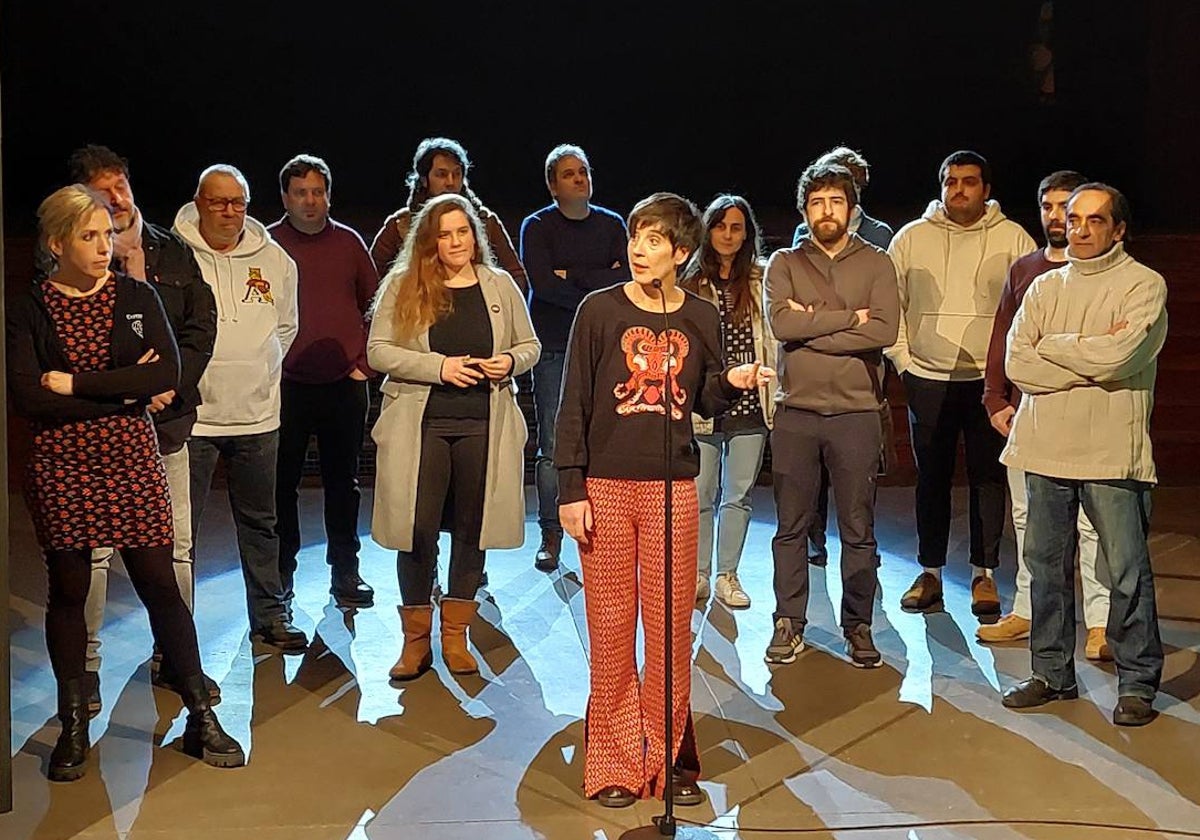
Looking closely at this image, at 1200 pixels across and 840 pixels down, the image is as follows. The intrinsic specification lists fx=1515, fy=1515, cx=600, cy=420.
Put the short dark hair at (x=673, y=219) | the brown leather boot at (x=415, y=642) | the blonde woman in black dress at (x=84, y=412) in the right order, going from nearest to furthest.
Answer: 1. the short dark hair at (x=673, y=219)
2. the blonde woman in black dress at (x=84, y=412)
3. the brown leather boot at (x=415, y=642)

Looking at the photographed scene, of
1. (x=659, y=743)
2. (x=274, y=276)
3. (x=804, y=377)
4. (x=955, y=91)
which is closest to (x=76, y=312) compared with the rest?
(x=274, y=276)

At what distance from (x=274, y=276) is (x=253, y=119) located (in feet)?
16.4

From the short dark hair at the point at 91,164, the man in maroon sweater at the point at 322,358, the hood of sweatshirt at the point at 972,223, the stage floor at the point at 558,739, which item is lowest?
the stage floor at the point at 558,739

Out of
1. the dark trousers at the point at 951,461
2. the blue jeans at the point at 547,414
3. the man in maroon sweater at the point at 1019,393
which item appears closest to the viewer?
the man in maroon sweater at the point at 1019,393

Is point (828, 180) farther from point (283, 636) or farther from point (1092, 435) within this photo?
point (283, 636)

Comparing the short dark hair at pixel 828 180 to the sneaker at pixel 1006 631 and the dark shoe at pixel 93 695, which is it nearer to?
the sneaker at pixel 1006 631

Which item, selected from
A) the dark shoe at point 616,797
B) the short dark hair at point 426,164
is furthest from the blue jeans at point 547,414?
the dark shoe at point 616,797

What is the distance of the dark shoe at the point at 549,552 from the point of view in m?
5.55

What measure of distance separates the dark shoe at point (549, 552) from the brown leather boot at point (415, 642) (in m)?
1.23

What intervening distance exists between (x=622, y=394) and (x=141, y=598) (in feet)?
4.09

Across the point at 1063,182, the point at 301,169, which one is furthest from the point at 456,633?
Answer: the point at 1063,182

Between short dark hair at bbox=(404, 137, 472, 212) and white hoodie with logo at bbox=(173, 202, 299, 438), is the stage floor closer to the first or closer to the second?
white hoodie with logo at bbox=(173, 202, 299, 438)

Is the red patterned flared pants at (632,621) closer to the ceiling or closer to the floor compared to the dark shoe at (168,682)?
closer to the ceiling

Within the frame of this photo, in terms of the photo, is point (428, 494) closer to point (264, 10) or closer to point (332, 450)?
point (332, 450)
